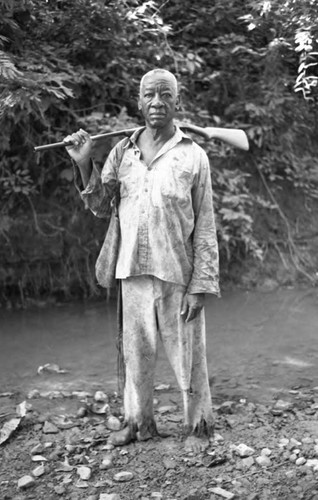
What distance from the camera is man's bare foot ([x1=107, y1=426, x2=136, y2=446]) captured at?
3477 mm

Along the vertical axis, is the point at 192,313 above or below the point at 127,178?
below

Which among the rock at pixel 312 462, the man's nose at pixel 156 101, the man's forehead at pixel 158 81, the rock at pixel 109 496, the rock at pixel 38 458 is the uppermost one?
the man's forehead at pixel 158 81

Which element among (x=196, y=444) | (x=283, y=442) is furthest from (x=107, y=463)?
(x=283, y=442)

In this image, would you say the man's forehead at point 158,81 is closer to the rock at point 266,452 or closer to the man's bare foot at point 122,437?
the man's bare foot at point 122,437

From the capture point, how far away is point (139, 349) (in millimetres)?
3367

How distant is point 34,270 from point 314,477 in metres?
4.69

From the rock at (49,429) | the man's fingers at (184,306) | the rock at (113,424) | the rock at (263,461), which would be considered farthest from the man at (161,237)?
the rock at (49,429)

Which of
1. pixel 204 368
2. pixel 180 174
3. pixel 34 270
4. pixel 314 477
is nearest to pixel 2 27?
pixel 34 270

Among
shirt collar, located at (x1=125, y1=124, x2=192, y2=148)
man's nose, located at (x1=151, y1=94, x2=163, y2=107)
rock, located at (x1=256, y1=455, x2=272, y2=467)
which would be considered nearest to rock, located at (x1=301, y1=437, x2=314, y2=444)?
rock, located at (x1=256, y1=455, x2=272, y2=467)

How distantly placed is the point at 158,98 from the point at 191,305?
1.11 m

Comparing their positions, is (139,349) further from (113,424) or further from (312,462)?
(312,462)

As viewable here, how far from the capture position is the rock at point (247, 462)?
323 centimetres

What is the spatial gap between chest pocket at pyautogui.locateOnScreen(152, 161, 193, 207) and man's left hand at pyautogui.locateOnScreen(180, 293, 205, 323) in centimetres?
51

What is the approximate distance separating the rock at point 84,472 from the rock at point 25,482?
253 millimetres
